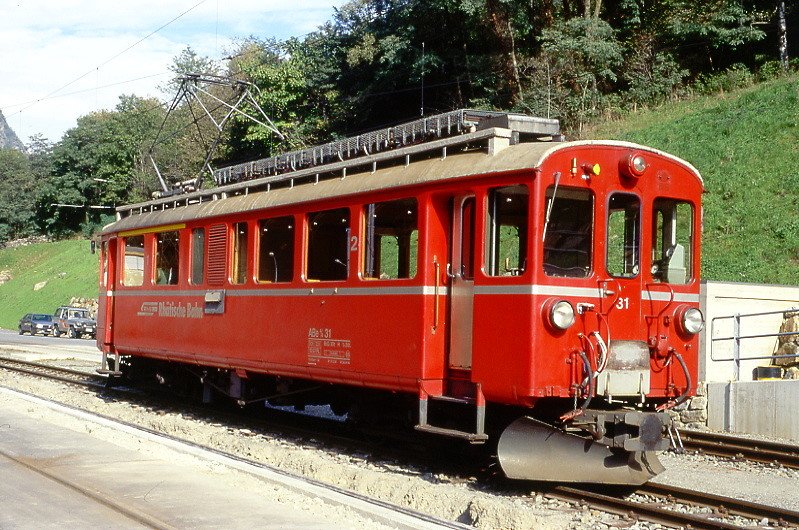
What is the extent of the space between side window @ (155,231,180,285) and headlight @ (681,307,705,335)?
837 centimetres

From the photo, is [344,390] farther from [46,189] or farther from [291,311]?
[46,189]

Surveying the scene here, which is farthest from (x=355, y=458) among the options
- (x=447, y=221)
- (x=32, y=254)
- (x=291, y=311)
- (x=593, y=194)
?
(x=32, y=254)

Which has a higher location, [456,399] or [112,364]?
[456,399]

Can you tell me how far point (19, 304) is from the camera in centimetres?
6397

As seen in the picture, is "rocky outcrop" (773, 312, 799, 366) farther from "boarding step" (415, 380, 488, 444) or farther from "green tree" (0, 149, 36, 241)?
"green tree" (0, 149, 36, 241)

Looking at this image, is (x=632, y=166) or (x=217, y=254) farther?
(x=217, y=254)

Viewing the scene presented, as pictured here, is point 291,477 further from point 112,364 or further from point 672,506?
point 112,364

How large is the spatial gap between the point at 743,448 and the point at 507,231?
4.44 m

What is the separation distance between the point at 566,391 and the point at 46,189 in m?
77.8

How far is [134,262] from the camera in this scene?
56.7 ft

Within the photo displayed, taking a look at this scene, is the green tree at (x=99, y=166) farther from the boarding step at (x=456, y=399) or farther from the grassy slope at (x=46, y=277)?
the boarding step at (x=456, y=399)

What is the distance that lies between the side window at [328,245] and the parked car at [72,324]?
37235mm

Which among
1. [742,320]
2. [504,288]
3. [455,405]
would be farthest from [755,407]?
[504,288]

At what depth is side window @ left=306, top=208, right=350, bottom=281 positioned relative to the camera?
37.1 ft
